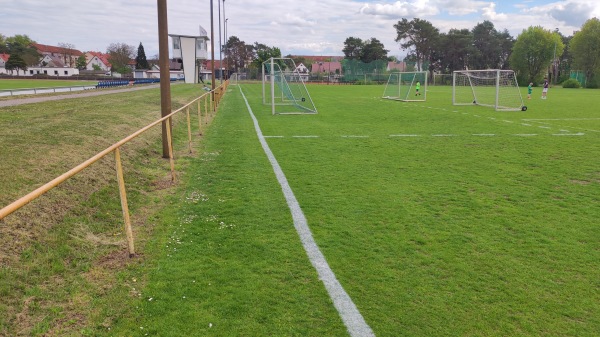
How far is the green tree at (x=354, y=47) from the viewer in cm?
9669

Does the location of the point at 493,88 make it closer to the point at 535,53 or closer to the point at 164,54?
the point at 164,54

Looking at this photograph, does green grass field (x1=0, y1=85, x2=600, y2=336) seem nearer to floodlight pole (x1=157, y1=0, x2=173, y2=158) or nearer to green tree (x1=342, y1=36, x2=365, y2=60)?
floodlight pole (x1=157, y1=0, x2=173, y2=158)

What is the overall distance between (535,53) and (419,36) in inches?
1020

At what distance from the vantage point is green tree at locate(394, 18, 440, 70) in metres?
91.8

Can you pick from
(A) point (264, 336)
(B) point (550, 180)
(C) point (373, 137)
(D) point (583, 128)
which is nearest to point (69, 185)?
(A) point (264, 336)

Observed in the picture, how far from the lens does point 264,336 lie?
9.73ft

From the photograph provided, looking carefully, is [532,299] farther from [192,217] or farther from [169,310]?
[192,217]

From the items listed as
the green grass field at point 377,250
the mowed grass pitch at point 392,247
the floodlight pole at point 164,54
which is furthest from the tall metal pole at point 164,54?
the mowed grass pitch at point 392,247

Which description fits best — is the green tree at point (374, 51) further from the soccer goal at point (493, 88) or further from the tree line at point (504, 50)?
the soccer goal at point (493, 88)

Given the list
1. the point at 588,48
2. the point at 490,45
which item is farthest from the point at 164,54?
→ the point at 490,45

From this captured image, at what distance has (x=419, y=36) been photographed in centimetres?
9344

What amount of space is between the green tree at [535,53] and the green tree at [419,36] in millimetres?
19163

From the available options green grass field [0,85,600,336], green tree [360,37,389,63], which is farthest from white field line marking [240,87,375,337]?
green tree [360,37,389,63]

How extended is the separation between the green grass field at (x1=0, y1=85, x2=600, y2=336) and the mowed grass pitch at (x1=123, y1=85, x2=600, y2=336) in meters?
0.02
